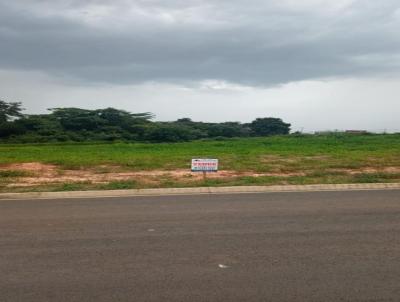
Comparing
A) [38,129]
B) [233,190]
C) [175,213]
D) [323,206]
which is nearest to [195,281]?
[175,213]

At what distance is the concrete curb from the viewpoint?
12.7m

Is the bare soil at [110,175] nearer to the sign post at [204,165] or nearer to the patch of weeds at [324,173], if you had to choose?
the patch of weeds at [324,173]

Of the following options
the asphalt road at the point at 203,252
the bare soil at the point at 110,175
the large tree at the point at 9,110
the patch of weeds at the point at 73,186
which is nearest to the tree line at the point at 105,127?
the large tree at the point at 9,110

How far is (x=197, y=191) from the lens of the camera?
13047 millimetres

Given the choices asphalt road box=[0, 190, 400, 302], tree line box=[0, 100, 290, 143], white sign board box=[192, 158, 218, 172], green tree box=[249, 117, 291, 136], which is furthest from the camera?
green tree box=[249, 117, 291, 136]

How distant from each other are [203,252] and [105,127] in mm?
72198

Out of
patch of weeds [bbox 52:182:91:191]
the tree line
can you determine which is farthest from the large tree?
patch of weeds [bbox 52:182:91:191]

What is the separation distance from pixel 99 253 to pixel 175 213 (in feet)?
10.1

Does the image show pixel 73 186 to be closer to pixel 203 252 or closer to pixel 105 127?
pixel 203 252

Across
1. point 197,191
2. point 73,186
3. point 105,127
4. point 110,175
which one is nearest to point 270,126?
point 105,127

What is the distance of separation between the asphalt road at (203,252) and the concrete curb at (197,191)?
1.97m

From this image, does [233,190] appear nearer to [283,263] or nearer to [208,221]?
[208,221]

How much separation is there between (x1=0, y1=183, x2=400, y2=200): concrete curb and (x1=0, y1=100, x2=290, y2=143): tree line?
54276mm

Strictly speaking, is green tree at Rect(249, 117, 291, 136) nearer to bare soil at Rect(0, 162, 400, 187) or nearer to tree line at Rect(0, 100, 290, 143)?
tree line at Rect(0, 100, 290, 143)
